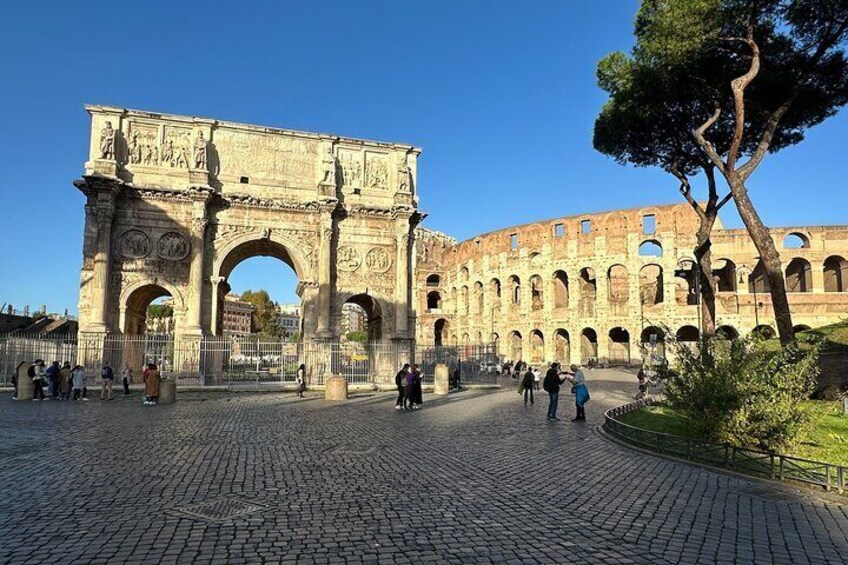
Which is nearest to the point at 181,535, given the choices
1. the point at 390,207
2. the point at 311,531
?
the point at 311,531

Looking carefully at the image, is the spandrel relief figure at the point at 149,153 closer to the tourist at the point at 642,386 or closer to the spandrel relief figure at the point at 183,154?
the spandrel relief figure at the point at 183,154

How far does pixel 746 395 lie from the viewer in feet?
24.8

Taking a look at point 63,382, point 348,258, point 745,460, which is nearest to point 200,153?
point 348,258

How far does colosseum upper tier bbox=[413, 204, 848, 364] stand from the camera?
3694cm

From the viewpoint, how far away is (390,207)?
22.8 m

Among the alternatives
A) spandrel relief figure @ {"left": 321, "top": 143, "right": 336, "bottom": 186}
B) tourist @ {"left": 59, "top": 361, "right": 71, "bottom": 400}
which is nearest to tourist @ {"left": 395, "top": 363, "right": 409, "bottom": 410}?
tourist @ {"left": 59, "top": 361, "right": 71, "bottom": 400}

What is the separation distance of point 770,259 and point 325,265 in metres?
14.4

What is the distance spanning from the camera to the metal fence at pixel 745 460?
593cm

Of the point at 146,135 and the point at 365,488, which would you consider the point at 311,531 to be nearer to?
the point at 365,488

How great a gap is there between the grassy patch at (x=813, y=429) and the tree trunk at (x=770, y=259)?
2.42 meters

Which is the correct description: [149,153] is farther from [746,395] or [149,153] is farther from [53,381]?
[746,395]

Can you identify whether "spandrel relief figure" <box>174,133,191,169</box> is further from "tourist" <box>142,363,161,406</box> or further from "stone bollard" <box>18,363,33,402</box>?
"tourist" <box>142,363,161,406</box>

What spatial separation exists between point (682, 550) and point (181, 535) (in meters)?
3.59

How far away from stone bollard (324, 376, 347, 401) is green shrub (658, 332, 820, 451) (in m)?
9.96
